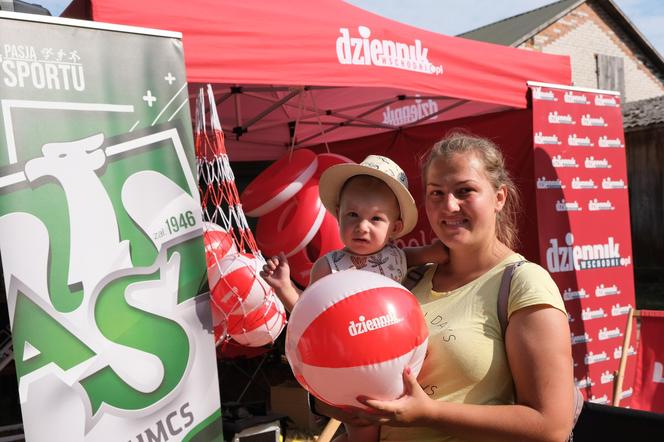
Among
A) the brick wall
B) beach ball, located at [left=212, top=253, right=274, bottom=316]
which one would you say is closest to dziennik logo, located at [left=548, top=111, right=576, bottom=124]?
beach ball, located at [left=212, top=253, right=274, bottom=316]

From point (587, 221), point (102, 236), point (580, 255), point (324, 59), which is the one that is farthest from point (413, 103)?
point (102, 236)

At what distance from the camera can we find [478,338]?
1.37m

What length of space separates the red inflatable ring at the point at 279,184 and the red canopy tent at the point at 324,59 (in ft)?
1.75

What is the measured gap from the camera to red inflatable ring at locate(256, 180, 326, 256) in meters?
4.21

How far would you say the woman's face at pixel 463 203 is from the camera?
151 centimetres

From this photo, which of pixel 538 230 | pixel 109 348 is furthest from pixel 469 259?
pixel 538 230

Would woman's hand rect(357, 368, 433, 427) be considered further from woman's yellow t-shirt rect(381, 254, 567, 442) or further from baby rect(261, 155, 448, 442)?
baby rect(261, 155, 448, 442)

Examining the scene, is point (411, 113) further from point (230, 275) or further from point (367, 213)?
point (367, 213)

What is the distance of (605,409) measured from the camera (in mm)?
2105

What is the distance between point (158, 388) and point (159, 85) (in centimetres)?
128

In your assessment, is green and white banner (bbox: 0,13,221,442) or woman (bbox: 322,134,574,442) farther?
green and white banner (bbox: 0,13,221,442)

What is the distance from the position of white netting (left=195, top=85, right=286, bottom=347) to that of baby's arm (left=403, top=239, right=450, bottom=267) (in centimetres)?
126

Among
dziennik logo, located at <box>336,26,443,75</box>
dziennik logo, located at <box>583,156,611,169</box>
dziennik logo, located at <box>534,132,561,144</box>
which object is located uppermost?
dziennik logo, located at <box>336,26,443,75</box>

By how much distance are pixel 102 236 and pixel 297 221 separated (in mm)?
1841
